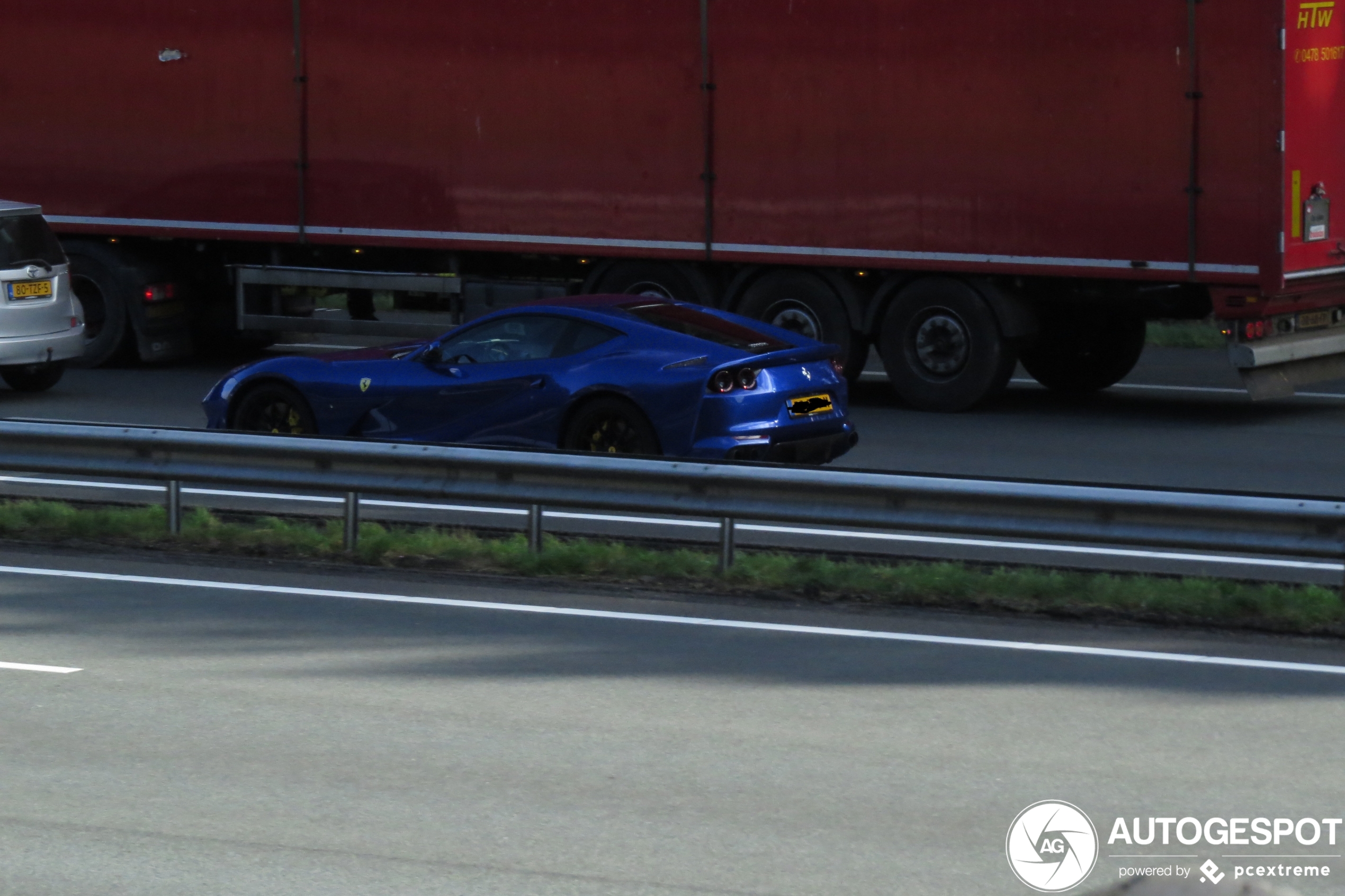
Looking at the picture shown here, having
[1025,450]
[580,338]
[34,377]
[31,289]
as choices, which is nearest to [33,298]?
[31,289]

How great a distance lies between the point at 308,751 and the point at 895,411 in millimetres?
10782

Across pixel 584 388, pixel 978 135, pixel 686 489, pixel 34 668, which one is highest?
pixel 978 135

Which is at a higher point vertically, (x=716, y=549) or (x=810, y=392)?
(x=810, y=392)

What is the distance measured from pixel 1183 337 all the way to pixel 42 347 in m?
11.8

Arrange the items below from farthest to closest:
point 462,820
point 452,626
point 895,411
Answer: point 895,411 → point 452,626 → point 462,820

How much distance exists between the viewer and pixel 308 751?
7.12 m

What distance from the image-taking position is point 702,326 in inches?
517

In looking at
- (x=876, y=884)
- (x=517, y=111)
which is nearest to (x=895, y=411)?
(x=517, y=111)

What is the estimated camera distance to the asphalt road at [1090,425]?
14.0 metres

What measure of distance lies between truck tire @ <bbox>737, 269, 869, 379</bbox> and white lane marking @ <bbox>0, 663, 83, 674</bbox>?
9.78 metres

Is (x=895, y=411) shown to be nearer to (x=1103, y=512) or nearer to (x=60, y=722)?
(x=1103, y=512)

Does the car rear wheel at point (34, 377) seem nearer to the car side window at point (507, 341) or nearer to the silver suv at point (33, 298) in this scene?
the silver suv at point (33, 298)

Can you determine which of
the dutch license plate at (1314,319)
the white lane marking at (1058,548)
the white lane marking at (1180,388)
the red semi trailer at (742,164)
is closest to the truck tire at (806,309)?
the red semi trailer at (742,164)

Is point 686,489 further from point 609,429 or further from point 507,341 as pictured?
point 507,341
